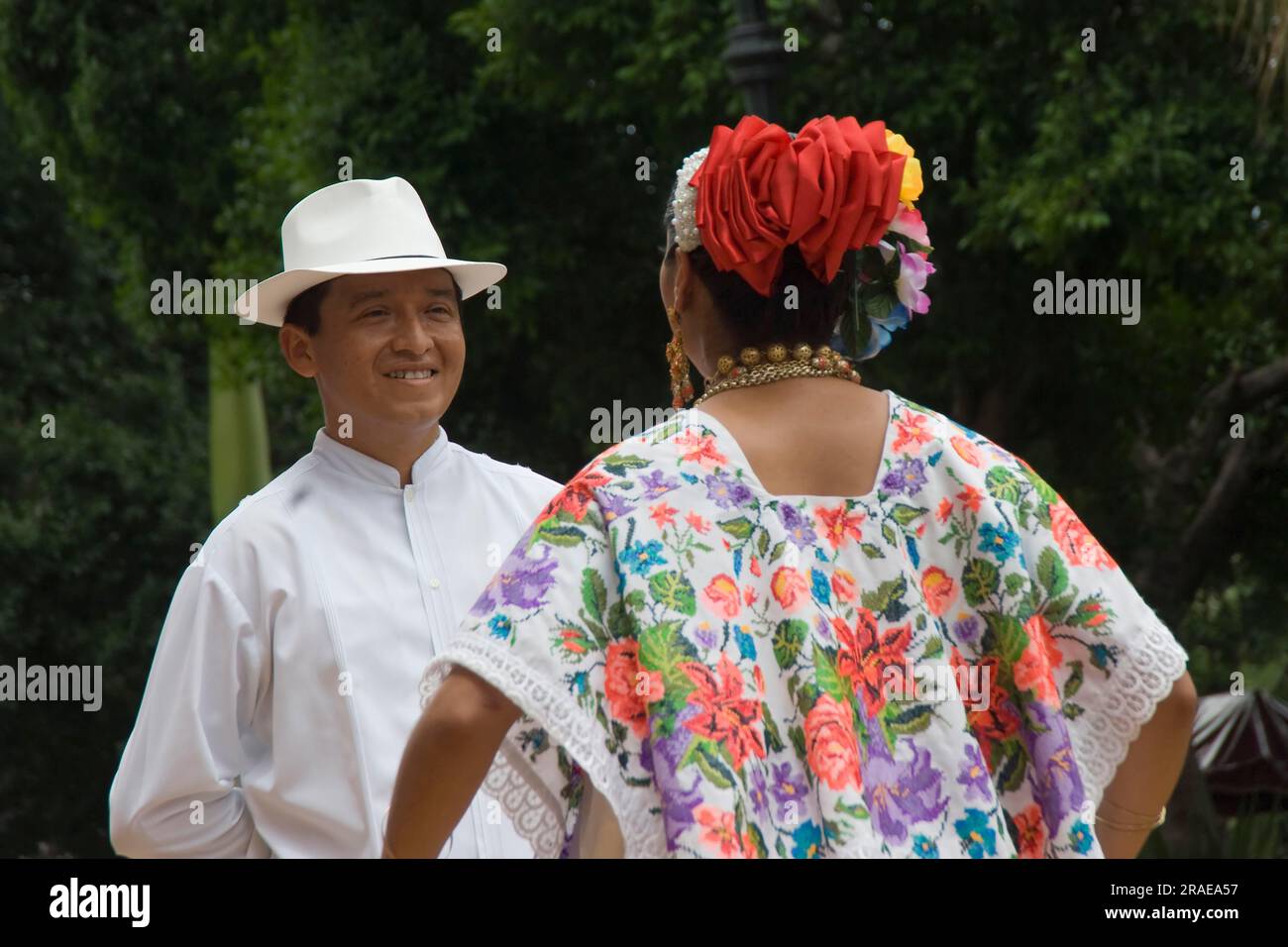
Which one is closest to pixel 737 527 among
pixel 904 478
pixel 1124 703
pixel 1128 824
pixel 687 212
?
pixel 904 478

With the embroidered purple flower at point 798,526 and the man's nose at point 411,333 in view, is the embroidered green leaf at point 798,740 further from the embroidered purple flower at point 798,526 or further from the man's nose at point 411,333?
the man's nose at point 411,333

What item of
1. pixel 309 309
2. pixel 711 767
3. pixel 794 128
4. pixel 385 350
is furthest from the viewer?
pixel 794 128

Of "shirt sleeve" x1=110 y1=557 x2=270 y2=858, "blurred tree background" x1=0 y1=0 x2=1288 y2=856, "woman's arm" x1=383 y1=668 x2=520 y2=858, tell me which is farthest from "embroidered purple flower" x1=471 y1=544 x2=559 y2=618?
"blurred tree background" x1=0 y1=0 x2=1288 y2=856

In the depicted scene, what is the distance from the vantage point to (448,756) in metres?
2.36

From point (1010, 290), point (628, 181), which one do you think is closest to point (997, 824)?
point (1010, 290)

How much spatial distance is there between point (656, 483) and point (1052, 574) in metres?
0.57

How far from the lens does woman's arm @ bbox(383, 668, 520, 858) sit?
2365mm

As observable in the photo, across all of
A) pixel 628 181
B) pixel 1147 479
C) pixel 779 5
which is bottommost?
pixel 1147 479

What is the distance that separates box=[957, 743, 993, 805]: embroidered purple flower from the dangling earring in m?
0.63

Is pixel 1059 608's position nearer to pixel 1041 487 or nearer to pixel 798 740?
pixel 1041 487

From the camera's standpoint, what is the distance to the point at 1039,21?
31.8 ft

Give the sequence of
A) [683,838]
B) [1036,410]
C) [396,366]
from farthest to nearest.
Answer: [1036,410] → [396,366] → [683,838]
